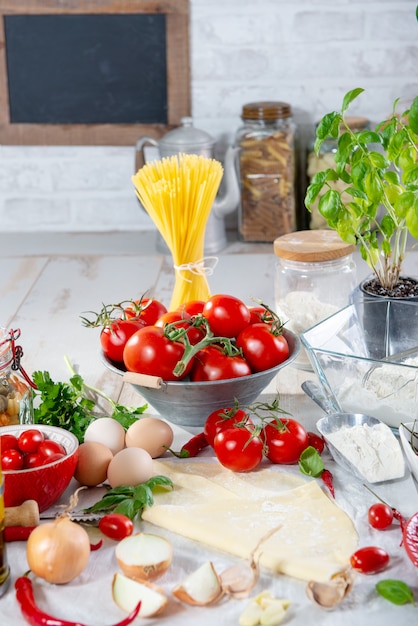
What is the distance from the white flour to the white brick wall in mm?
1666

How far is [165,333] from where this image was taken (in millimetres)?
1231

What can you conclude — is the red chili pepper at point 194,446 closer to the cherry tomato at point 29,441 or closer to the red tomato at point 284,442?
the red tomato at point 284,442

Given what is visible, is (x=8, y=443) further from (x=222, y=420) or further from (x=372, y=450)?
(x=372, y=450)

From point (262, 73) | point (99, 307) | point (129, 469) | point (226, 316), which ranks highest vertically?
point (262, 73)

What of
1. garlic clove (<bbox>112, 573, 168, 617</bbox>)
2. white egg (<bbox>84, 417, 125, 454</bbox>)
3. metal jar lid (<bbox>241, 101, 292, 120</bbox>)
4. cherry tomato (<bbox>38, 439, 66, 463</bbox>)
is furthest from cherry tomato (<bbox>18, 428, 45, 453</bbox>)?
metal jar lid (<bbox>241, 101, 292, 120</bbox>)

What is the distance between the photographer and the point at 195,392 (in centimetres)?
123

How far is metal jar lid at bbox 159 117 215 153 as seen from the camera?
2.46 meters

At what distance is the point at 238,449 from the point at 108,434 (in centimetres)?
16

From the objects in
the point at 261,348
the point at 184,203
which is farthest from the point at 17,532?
the point at 184,203

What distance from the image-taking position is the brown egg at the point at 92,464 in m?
1.14

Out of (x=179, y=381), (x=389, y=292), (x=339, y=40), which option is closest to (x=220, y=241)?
(x=339, y=40)

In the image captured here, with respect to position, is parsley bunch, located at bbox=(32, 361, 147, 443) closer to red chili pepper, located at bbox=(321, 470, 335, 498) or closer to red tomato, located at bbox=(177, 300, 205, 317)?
red tomato, located at bbox=(177, 300, 205, 317)

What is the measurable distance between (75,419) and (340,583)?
1.53 ft

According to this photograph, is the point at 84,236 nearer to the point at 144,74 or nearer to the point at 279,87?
the point at 144,74
